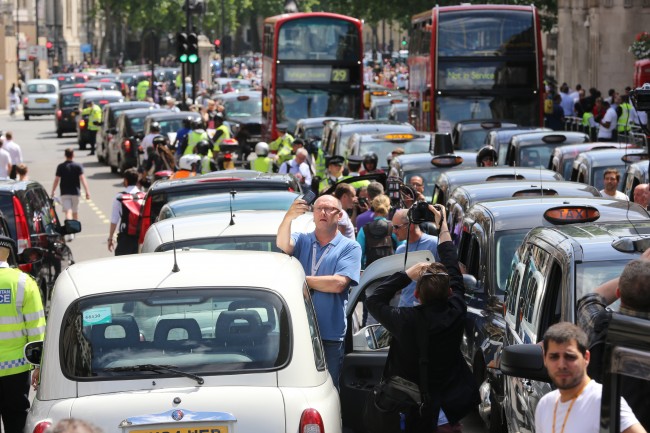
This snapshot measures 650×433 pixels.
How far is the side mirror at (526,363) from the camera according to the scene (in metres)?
6.18

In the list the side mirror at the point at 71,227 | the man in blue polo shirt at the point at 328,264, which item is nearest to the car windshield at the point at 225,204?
the man in blue polo shirt at the point at 328,264

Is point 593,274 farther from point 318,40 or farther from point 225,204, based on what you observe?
point 318,40

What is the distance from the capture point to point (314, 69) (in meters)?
37.6

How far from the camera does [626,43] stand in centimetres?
4953

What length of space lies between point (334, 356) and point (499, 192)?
187 inches

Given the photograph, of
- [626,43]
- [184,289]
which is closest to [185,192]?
[184,289]

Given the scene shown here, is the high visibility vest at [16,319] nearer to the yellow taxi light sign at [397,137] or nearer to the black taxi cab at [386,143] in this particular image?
the black taxi cab at [386,143]

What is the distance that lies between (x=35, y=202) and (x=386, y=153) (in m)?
9.34

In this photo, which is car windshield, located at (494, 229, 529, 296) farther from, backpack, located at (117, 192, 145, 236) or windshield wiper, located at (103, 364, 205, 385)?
backpack, located at (117, 192, 145, 236)

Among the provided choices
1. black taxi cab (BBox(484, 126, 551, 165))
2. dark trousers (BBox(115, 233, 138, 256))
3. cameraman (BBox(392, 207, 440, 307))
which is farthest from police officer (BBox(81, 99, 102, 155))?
cameraman (BBox(392, 207, 440, 307))

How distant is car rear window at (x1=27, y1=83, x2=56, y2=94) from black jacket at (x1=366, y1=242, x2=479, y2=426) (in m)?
64.0

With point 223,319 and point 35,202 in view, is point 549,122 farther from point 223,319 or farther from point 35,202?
point 223,319

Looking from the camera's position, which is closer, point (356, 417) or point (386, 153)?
point (356, 417)

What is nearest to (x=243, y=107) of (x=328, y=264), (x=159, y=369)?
(x=328, y=264)
